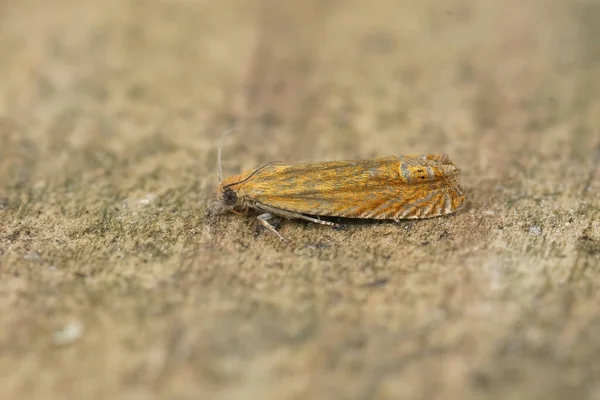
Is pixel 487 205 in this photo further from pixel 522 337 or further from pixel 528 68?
pixel 528 68

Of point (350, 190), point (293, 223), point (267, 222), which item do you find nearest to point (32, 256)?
point (267, 222)

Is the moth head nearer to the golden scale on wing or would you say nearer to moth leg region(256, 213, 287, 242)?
the golden scale on wing

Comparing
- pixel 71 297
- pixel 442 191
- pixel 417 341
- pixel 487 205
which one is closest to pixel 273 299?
pixel 417 341

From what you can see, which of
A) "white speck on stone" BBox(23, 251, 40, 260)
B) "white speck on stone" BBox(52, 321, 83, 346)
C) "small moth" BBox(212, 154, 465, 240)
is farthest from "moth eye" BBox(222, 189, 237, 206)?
"white speck on stone" BBox(52, 321, 83, 346)

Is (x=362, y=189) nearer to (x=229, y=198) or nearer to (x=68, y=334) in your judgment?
(x=229, y=198)

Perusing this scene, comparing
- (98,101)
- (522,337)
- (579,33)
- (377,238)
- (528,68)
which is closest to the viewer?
(522,337)

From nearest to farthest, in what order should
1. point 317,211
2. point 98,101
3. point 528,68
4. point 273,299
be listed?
point 273,299
point 317,211
point 98,101
point 528,68
